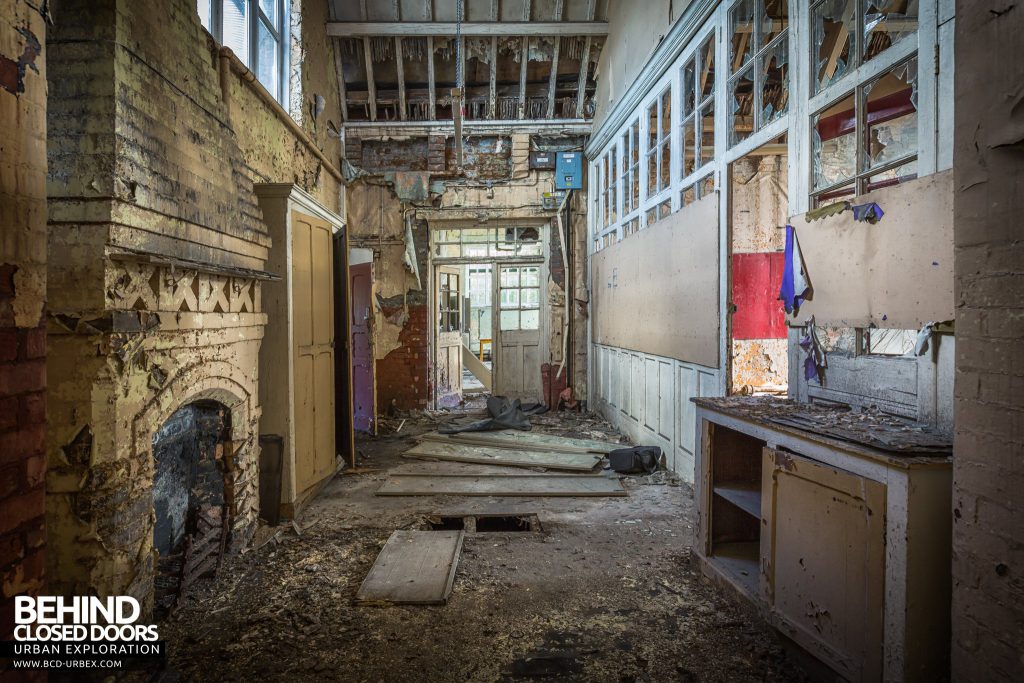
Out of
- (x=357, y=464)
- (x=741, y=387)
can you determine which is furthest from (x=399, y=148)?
(x=741, y=387)

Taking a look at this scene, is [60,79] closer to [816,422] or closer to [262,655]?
[262,655]

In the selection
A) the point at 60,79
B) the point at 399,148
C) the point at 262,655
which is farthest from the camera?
the point at 399,148

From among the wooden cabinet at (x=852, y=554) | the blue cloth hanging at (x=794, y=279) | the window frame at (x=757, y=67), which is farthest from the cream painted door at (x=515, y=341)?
the wooden cabinet at (x=852, y=554)

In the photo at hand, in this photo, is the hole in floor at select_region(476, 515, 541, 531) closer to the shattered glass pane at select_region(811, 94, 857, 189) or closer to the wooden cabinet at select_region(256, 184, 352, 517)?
the wooden cabinet at select_region(256, 184, 352, 517)

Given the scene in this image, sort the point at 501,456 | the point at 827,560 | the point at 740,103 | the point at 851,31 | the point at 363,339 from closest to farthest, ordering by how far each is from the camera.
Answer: the point at 827,560 < the point at 851,31 < the point at 740,103 < the point at 501,456 < the point at 363,339

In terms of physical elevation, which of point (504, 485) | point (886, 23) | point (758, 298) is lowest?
point (504, 485)

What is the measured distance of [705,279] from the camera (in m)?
4.43

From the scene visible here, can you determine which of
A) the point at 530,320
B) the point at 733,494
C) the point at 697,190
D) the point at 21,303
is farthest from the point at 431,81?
the point at 21,303

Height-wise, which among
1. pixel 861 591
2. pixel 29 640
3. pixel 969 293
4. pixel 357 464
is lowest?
pixel 357 464

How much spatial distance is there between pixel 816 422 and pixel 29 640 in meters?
2.69

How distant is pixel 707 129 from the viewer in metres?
5.42

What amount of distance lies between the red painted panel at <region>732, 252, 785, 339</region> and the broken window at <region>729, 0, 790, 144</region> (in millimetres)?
1150

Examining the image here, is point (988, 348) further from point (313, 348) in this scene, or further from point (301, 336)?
point (313, 348)

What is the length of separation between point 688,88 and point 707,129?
0.53m
